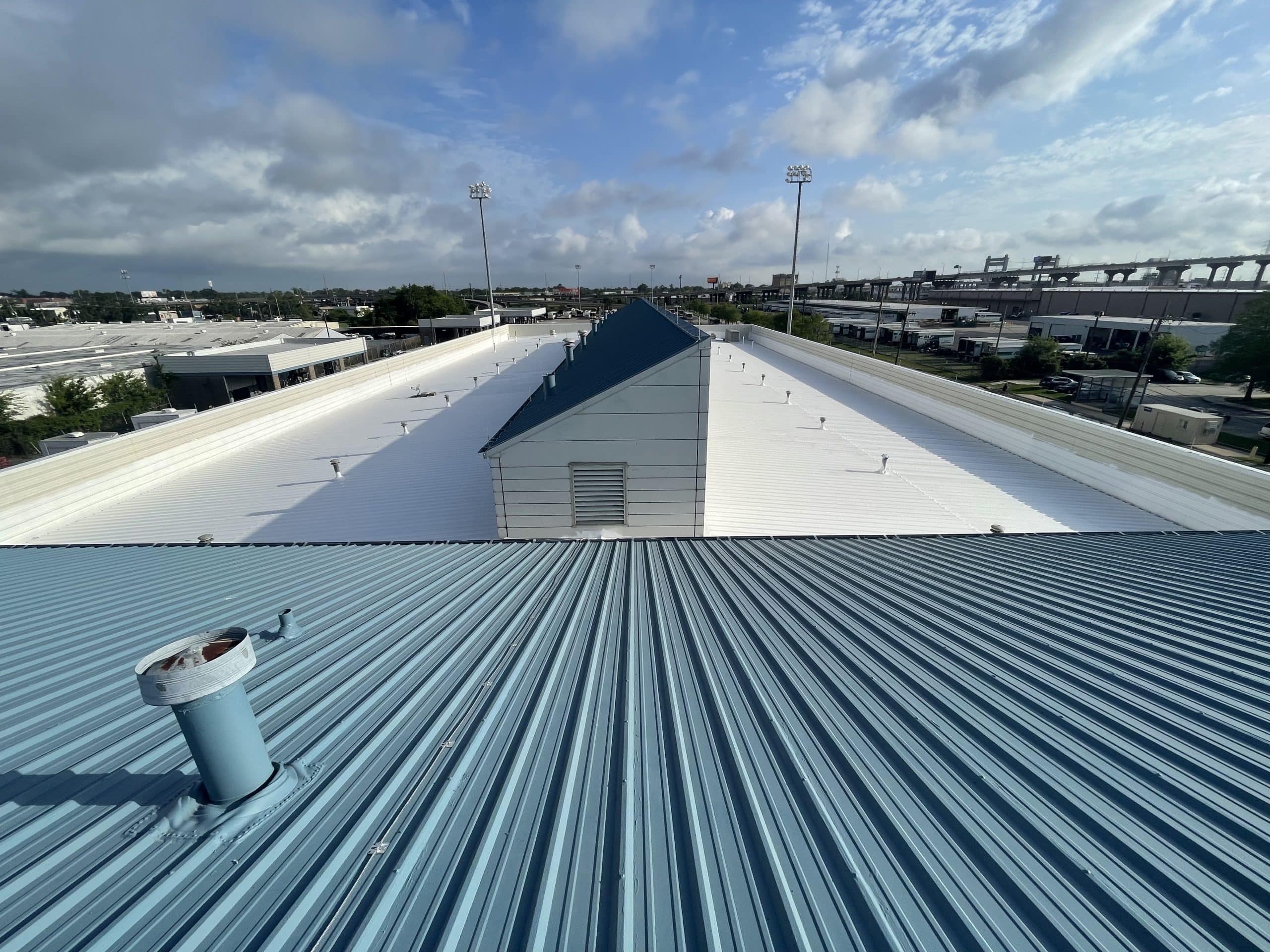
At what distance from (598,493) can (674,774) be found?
630 centimetres

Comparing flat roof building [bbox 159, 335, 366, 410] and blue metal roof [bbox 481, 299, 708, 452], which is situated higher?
blue metal roof [bbox 481, 299, 708, 452]

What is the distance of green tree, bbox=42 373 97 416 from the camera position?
2381cm

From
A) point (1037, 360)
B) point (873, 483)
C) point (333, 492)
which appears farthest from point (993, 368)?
point (333, 492)

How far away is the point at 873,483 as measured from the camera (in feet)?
37.4

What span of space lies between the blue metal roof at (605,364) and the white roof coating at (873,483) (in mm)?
3148

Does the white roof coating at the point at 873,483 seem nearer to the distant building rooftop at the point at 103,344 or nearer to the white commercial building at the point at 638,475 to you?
the white commercial building at the point at 638,475

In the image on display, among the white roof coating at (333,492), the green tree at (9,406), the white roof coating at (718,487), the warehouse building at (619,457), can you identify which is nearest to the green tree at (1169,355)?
the white roof coating at (718,487)

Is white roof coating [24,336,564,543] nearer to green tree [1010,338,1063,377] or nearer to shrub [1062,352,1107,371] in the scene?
green tree [1010,338,1063,377]

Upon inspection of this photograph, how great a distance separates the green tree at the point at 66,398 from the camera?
2381 centimetres

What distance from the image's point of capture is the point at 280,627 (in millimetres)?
4355

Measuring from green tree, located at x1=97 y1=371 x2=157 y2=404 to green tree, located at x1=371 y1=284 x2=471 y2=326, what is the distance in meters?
43.6

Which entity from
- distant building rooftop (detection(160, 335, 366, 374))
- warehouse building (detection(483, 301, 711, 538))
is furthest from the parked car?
distant building rooftop (detection(160, 335, 366, 374))

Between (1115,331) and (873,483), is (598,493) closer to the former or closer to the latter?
(873,483)

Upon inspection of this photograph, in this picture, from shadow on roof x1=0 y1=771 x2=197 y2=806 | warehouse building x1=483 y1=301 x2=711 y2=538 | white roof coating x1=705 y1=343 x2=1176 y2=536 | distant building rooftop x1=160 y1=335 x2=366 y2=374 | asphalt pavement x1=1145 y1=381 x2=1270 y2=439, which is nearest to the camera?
shadow on roof x1=0 y1=771 x2=197 y2=806
